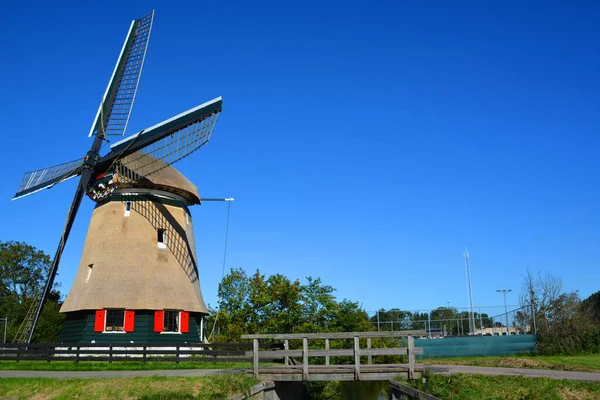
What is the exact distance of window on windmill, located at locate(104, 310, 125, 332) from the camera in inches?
1014

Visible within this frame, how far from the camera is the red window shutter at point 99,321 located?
25.6m

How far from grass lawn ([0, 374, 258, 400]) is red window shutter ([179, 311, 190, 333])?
1185cm

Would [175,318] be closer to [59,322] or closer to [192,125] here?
[192,125]

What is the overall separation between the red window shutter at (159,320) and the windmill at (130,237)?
45 millimetres

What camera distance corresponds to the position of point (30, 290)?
5459 cm

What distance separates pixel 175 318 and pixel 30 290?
34196 mm

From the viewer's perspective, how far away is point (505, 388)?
40.7ft

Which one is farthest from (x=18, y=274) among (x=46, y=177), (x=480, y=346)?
(x=480, y=346)

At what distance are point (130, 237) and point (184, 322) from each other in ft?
16.2

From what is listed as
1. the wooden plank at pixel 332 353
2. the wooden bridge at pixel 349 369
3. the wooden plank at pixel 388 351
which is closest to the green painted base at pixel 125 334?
the wooden bridge at pixel 349 369

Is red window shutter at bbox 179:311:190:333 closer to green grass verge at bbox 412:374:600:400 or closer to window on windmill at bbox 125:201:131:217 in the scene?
window on windmill at bbox 125:201:131:217

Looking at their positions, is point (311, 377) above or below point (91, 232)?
below

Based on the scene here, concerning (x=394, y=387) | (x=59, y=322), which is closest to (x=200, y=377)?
(x=394, y=387)

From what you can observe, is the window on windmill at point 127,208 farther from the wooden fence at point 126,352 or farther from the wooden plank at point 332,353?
the wooden plank at point 332,353
